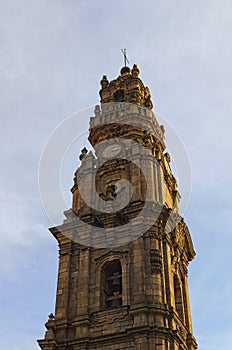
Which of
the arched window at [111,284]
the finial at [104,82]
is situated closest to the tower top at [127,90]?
the finial at [104,82]

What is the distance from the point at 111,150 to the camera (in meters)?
37.4

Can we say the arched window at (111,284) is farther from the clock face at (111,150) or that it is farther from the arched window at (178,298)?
the clock face at (111,150)

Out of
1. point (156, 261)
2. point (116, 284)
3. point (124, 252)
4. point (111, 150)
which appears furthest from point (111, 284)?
point (111, 150)

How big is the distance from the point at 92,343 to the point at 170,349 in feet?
12.0

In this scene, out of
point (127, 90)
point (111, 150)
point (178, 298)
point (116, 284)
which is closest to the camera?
point (116, 284)

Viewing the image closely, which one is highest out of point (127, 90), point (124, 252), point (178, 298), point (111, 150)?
point (127, 90)

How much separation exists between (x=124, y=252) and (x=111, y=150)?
9908 mm

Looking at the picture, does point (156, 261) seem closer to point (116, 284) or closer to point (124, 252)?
point (124, 252)

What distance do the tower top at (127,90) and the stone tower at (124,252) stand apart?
2725 mm

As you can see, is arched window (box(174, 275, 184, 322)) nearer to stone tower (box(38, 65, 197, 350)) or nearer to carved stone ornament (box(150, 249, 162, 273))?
stone tower (box(38, 65, 197, 350))

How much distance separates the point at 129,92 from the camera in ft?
140

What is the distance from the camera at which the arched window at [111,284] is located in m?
28.6

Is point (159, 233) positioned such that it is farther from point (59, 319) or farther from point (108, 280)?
point (59, 319)

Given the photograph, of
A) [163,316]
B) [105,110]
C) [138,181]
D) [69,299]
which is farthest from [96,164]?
[163,316]
